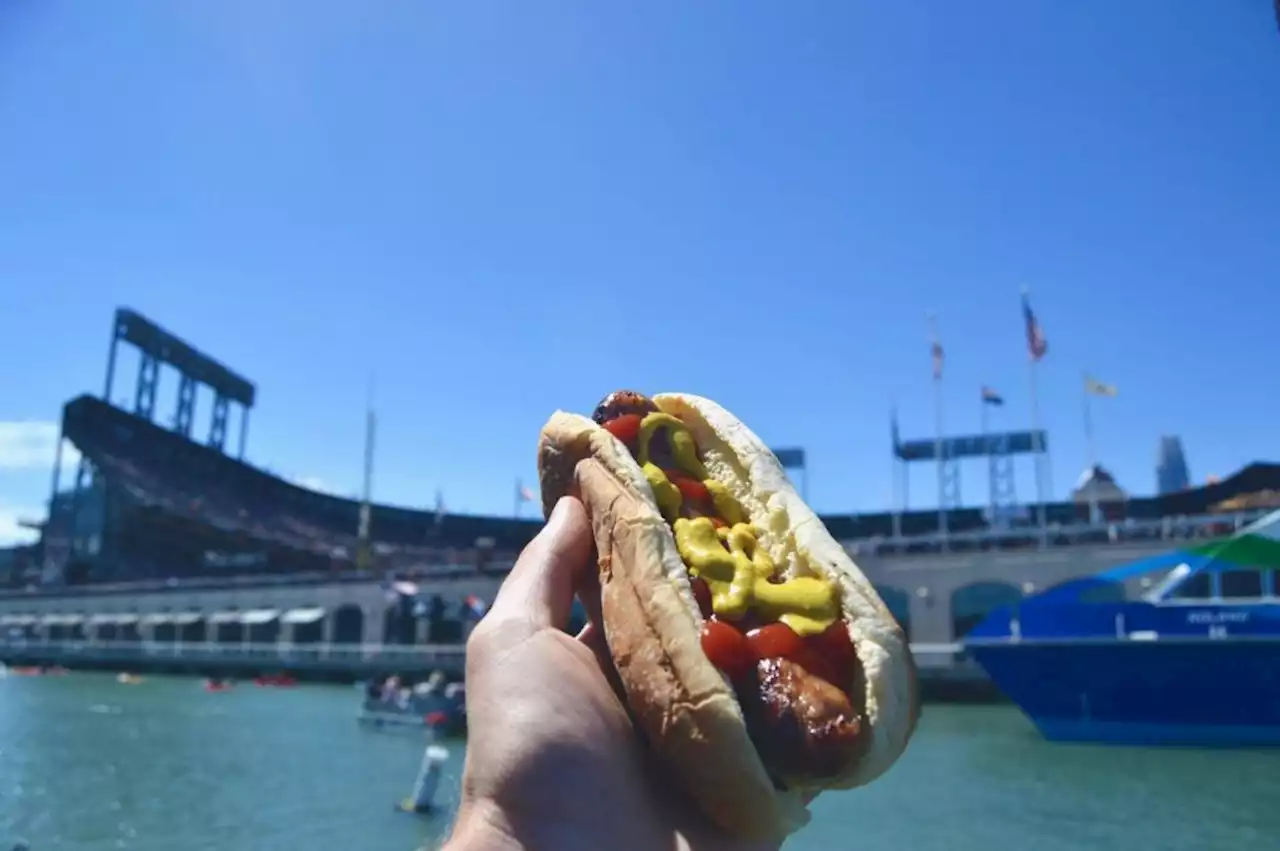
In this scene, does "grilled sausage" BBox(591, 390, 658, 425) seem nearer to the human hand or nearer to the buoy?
the human hand

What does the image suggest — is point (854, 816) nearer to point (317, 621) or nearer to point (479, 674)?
point (479, 674)

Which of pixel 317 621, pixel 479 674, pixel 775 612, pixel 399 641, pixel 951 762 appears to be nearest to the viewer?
pixel 479 674

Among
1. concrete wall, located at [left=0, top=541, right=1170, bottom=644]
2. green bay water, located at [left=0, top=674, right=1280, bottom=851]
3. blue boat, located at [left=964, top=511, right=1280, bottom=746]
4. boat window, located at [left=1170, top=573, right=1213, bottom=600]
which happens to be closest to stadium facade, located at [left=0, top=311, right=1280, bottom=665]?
concrete wall, located at [left=0, top=541, right=1170, bottom=644]

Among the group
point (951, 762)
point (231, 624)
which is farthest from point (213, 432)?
point (951, 762)

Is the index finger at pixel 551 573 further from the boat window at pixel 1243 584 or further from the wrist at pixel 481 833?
the boat window at pixel 1243 584

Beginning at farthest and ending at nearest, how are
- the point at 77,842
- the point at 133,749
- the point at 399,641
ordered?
the point at 399,641 < the point at 133,749 < the point at 77,842

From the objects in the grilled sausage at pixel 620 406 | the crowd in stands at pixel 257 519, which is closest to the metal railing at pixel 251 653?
the crowd in stands at pixel 257 519

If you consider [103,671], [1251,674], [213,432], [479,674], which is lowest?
[103,671]
